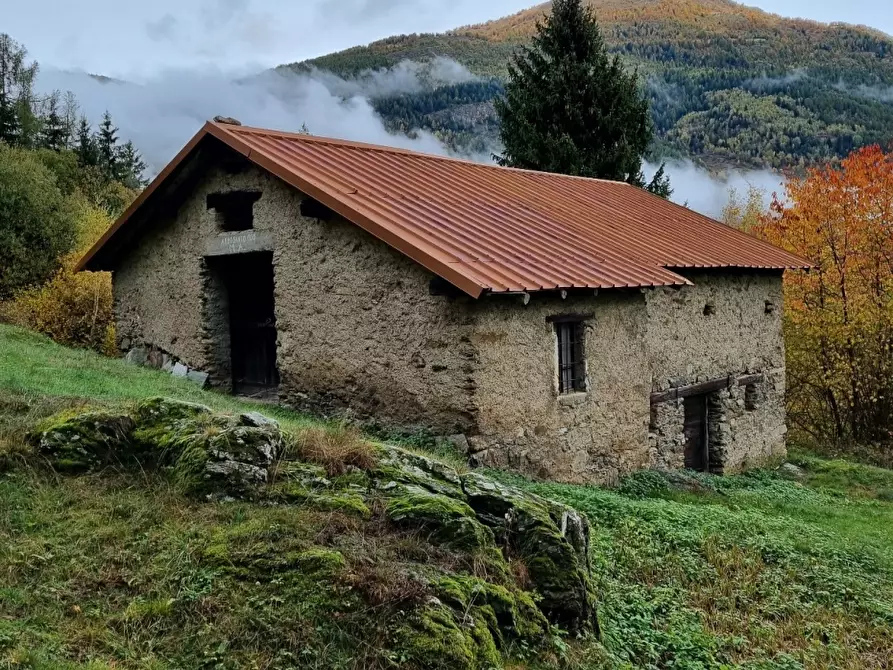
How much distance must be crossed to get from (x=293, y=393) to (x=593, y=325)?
4502 millimetres

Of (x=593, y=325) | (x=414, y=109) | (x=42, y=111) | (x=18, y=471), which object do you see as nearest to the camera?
(x=18, y=471)

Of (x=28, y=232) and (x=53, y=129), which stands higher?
(x=53, y=129)

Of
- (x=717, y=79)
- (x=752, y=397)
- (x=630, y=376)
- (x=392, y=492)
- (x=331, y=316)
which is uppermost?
(x=717, y=79)

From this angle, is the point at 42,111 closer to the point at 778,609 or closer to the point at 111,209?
the point at 111,209

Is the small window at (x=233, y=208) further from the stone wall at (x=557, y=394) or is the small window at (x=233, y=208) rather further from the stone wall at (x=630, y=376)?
the stone wall at (x=630, y=376)

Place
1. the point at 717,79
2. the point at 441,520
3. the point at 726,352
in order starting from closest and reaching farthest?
1. the point at 441,520
2. the point at 726,352
3. the point at 717,79

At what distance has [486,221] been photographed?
11367 millimetres

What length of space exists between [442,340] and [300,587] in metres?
5.27

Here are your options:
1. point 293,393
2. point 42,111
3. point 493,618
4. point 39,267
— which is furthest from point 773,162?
point 493,618

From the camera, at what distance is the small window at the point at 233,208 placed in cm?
1199

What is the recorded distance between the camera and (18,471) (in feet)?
17.5

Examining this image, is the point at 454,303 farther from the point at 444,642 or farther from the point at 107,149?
the point at 107,149

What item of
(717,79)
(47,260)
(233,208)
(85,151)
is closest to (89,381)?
(233,208)

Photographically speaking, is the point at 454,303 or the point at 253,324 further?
the point at 253,324
